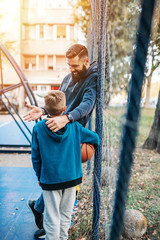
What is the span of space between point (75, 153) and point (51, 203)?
0.47m

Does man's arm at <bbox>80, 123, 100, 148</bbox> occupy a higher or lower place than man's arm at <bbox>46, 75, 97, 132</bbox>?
lower

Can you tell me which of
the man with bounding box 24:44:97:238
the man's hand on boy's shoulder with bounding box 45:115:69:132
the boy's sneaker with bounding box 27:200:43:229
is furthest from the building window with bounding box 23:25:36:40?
the man's hand on boy's shoulder with bounding box 45:115:69:132

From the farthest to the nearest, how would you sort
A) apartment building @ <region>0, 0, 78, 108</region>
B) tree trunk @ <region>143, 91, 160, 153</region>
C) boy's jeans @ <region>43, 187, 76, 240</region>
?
1. apartment building @ <region>0, 0, 78, 108</region>
2. tree trunk @ <region>143, 91, 160, 153</region>
3. boy's jeans @ <region>43, 187, 76, 240</region>

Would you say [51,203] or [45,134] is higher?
[45,134]

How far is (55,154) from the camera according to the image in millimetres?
1748

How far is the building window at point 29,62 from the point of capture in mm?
26984

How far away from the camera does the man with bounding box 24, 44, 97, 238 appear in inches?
77.0

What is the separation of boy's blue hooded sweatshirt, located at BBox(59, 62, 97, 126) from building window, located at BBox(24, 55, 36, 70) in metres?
26.1

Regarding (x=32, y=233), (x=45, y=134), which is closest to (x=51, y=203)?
(x=45, y=134)

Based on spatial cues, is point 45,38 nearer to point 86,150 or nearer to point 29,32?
point 29,32

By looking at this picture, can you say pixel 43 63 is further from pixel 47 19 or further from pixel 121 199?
pixel 121 199

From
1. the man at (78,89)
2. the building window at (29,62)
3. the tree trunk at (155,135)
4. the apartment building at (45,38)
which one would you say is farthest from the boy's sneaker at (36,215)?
the building window at (29,62)

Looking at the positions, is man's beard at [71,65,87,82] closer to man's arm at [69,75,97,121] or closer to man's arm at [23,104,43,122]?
man's arm at [69,75,97,121]

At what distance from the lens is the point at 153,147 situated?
633 centimetres
